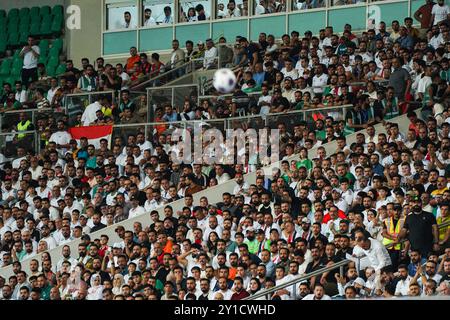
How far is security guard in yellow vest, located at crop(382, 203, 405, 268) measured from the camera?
19.1 m

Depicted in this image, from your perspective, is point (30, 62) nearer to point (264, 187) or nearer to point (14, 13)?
point (14, 13)

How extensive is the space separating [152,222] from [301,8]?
6704 millimetres

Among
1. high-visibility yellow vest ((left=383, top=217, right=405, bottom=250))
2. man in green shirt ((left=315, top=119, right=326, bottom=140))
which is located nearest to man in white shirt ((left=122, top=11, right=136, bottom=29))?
man in green shirt ((left=315, top=119, right=326, bottom=140))

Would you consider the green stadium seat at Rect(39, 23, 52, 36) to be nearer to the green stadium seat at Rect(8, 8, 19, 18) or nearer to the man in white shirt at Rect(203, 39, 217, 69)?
the green stadium seat at Rect(8, 8, 19, 18)

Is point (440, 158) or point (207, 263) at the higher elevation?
point (440, 158)

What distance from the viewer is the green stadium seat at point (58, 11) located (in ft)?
102

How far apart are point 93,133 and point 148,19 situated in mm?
4762

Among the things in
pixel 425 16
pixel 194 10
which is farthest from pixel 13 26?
pixel 425 16

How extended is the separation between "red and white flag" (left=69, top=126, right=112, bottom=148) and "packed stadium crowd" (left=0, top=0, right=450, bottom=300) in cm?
21

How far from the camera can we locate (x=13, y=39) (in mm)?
31500

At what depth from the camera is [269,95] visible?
2430 centimetres
